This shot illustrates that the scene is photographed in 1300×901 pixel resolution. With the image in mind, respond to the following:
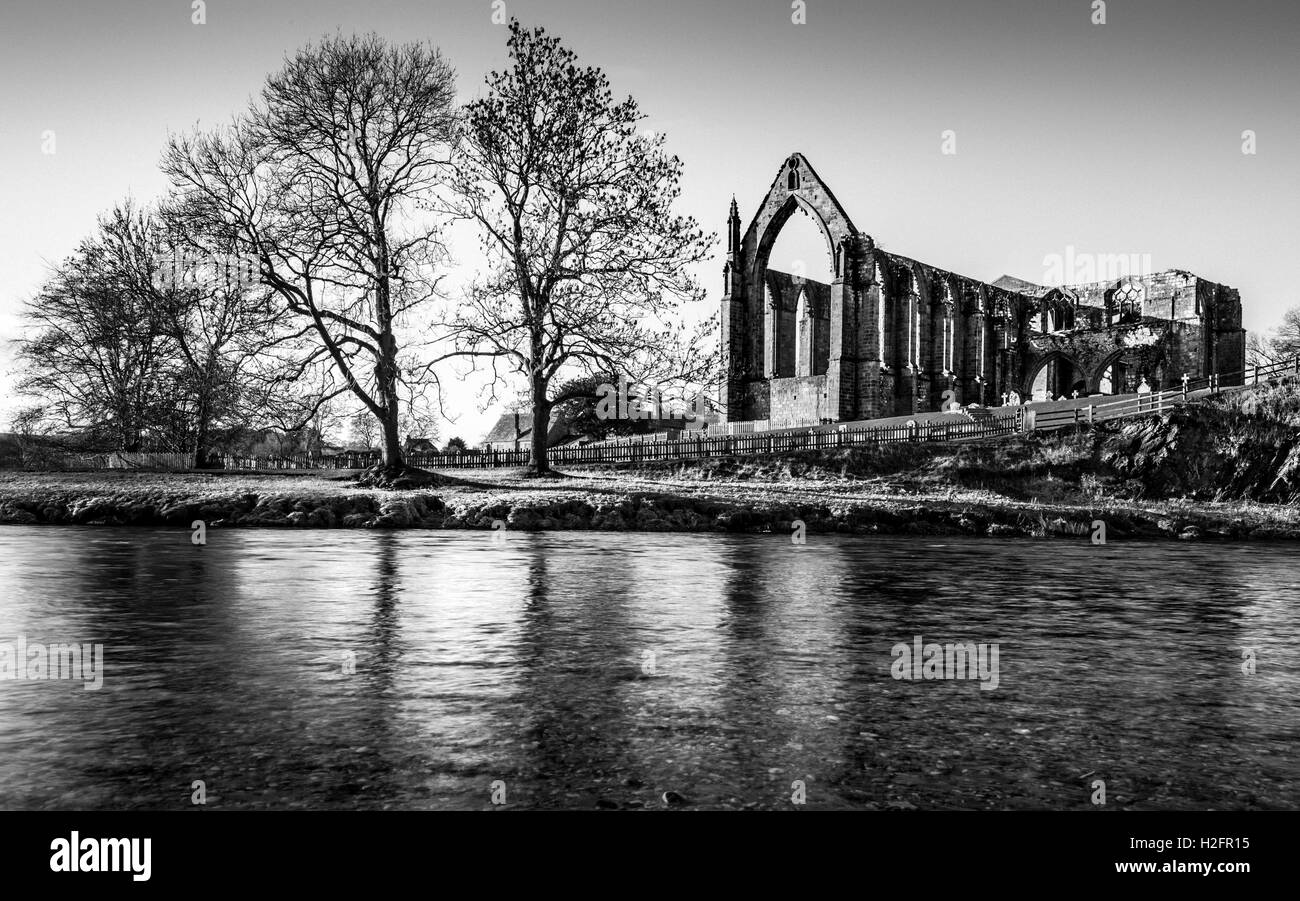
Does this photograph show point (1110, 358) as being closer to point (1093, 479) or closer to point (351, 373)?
point (1093, 479)

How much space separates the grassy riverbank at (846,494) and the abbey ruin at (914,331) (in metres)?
13.8

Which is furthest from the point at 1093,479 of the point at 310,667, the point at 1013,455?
the point at 310,667

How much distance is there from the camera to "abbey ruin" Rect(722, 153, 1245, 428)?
48719 millimetres

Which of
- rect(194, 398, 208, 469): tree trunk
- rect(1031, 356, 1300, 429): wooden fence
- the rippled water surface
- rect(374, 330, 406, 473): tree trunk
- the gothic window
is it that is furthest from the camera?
the gothic window

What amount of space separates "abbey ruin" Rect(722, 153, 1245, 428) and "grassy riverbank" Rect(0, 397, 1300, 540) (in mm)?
13847

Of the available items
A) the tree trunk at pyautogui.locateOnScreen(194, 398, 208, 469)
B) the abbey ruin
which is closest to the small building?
the abbey ruin

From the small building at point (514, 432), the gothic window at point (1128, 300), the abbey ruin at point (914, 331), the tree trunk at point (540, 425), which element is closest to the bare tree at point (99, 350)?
the tree trunk at point (540, 425)

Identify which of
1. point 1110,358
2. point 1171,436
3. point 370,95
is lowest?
point 1171,436

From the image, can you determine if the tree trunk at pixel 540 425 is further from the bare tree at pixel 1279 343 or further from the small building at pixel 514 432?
the bare tree at pixel 1279 343

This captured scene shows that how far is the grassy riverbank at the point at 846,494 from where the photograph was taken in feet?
74.6

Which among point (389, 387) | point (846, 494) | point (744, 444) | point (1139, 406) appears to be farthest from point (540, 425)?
point (1139, 406)

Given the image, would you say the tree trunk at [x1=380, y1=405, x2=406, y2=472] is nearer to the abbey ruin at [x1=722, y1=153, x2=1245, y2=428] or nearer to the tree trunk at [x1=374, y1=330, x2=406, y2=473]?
the tree trunk at [x1=374, y1=330, x2=406, y2=473]

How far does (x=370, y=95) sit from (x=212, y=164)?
15.7 ft
